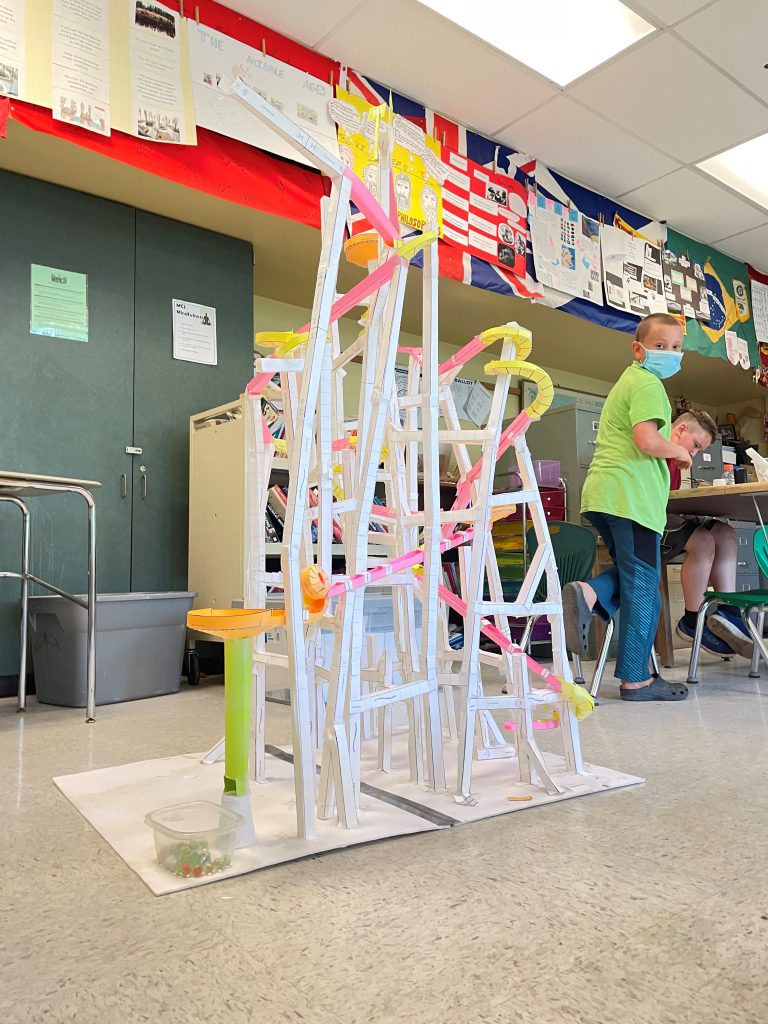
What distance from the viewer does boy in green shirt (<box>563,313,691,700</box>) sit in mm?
2498

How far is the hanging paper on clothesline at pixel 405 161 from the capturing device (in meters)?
3.11

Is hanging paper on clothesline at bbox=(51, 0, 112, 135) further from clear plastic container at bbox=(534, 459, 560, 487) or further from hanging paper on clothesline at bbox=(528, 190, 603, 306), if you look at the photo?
clear plastic container at bbox=(534, 459, 560, 487)

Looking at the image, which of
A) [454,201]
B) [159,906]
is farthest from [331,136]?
[159,906]

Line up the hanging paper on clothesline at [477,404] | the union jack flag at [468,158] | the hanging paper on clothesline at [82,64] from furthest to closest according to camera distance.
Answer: the hanging paper on clothesline at [477,404] < the union jack flag at [468,158] < the hanging paper on clothesline at [82,64]

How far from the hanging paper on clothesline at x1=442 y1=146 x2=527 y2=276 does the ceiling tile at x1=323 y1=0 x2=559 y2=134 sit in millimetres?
230

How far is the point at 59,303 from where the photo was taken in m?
2.97

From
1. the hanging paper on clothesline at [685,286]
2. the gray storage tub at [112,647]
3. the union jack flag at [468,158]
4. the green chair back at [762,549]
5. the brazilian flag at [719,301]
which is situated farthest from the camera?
the brazilian flag at [719,301]

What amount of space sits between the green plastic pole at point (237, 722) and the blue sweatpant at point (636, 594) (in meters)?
1.72

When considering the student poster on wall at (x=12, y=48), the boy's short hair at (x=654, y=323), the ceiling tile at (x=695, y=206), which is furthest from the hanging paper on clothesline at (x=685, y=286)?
the student poster on wall at (x=12, y=48)

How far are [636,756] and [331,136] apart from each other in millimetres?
2593

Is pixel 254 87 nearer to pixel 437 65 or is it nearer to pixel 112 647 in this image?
pixel 437 65

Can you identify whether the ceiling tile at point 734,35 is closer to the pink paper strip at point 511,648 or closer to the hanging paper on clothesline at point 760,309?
the hanging paper on clothesline at point 760,309

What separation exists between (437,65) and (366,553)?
2737 millimetres

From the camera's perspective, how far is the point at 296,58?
117 inches
